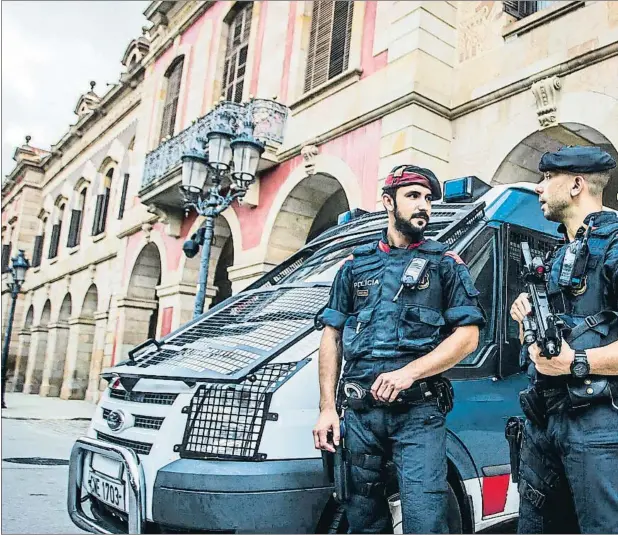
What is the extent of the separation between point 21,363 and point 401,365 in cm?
2606

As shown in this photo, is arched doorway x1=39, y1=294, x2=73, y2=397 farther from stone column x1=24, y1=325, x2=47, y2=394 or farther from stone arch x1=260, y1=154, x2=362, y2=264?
stone arch x1=260, y1=154, x2=362, y2=264

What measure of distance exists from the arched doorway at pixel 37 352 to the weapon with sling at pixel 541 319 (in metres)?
23.4

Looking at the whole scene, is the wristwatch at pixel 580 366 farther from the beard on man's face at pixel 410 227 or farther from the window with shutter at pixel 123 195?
the window with shutter at pixel 123 195

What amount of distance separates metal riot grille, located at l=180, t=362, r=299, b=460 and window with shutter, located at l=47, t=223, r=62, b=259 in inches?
897

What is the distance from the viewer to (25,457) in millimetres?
7270

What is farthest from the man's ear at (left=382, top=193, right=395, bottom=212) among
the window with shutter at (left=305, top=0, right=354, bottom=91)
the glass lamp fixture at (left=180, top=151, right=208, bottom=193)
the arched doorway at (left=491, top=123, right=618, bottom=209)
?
the window with shutter at (left=305, top=0, right=354, bottom=91)

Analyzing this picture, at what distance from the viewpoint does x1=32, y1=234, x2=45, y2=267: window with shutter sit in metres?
25.8

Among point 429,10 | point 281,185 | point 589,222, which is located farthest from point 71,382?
point 589,222

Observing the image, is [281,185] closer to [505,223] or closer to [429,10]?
[429,10]

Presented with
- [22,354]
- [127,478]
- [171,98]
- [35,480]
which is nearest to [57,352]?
[22,354]

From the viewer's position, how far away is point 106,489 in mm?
3084

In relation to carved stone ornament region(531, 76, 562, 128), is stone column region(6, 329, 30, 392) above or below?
below

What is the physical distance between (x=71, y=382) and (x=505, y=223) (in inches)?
703

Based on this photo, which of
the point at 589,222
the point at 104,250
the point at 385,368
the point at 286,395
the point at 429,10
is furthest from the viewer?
the point at 104,250
